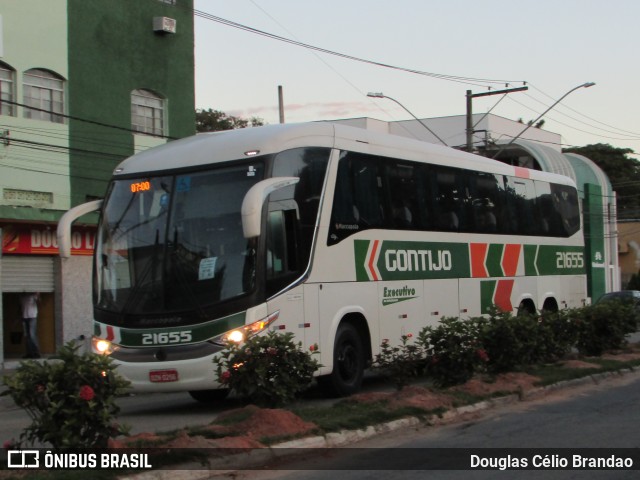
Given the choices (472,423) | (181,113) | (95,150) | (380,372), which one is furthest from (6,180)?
(472,423)

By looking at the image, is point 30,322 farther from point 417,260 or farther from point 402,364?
point 402,364

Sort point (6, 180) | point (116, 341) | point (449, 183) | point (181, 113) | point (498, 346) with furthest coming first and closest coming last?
point (181, 113), point (6, 180), point (449, 183), point (498, 346), point (116, 341)

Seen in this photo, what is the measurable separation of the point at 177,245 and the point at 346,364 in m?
3.26

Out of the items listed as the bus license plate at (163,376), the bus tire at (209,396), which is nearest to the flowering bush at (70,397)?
the bus license plate at (163,376)

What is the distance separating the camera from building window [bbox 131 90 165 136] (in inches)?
1037

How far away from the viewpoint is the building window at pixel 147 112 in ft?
86.4

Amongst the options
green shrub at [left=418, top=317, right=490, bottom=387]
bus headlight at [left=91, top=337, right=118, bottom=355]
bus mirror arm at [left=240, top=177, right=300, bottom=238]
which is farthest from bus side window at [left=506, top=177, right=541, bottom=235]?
bus headlight at [left=91, top=337, right=118, bottom=355]

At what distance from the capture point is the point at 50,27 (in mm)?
23688

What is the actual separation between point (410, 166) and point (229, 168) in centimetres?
428

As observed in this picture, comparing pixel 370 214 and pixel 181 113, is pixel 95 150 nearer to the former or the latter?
pixel 181 113

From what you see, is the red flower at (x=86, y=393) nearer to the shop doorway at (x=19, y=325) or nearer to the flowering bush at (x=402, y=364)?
the flowering bush at (x=402, y=364)

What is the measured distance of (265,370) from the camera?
10305 millimetres

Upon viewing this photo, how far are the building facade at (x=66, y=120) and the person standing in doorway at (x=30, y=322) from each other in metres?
0.39

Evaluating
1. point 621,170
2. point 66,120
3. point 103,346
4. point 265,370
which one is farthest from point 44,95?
point 621,170
